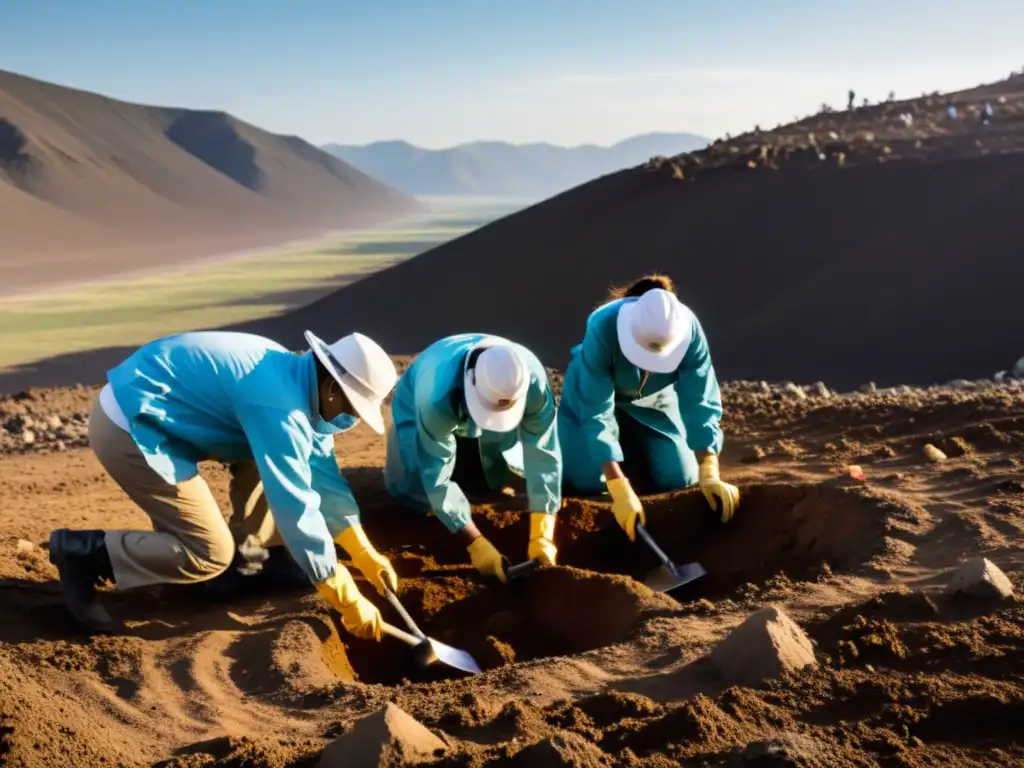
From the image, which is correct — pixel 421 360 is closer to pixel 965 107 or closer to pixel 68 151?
pixel 965 107

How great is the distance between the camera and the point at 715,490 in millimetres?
4883

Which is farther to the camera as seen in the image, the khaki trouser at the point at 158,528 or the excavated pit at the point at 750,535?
the excavated pit at the point at 750,535

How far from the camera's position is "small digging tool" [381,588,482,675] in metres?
3.76

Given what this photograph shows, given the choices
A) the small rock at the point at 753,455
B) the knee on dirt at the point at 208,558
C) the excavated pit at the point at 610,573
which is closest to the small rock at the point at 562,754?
the excavated pit at the point at 610,573

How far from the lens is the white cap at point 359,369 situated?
3.57m

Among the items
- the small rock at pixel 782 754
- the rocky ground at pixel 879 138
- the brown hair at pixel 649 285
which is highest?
the rocky ground at pixel 879 138

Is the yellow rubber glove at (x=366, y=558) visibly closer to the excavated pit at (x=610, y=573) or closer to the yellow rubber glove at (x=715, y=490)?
the excavated pit at (x=610, y=573)

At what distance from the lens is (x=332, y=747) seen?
2.67 m

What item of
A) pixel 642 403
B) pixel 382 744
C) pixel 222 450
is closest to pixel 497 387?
pixel 222 450

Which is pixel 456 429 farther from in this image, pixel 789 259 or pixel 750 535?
pixel 789 259

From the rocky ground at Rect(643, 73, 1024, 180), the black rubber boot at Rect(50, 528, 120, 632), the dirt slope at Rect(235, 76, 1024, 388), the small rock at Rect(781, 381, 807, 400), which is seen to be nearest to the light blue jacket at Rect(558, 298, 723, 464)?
the black rubber boot at Rect(50, 528, 120, 632)

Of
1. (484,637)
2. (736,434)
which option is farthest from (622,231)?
(484,637)

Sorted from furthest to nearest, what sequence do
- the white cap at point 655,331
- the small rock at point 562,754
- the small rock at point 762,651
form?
the white cap at point 655,331 → the small rock at point 762,651 → the small rock at point 562,754

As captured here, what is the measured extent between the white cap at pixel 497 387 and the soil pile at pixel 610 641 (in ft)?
2.33
